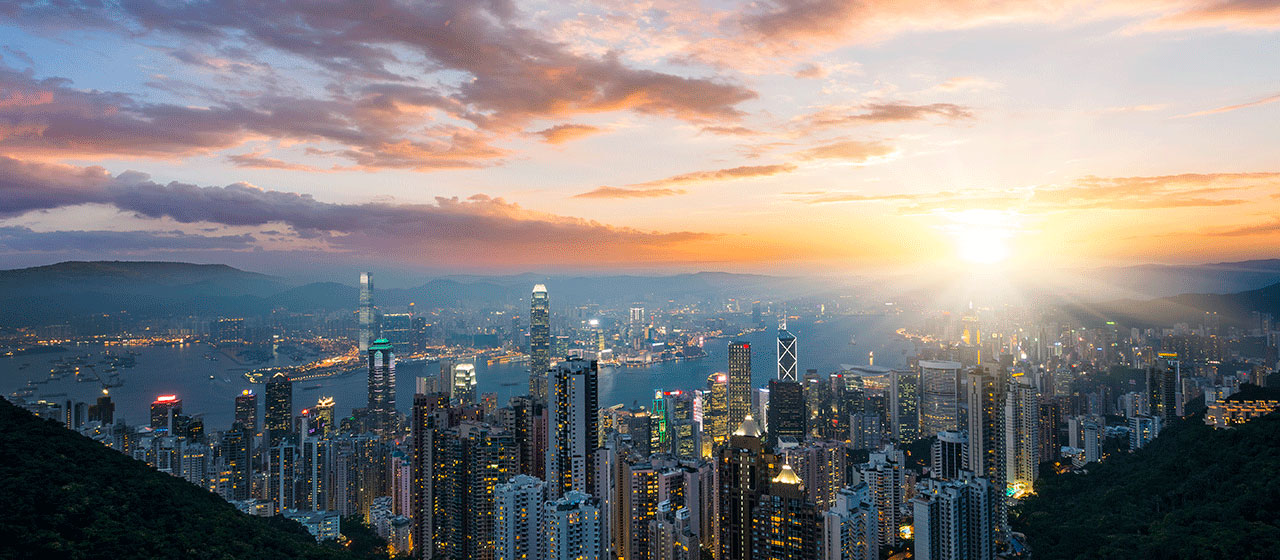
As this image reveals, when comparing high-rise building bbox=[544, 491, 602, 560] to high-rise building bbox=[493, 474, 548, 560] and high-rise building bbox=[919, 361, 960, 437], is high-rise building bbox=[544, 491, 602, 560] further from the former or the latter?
high-rise building bbox=[919, 361, 960, 437]

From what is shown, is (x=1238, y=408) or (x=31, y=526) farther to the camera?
(x=1238, y=408)

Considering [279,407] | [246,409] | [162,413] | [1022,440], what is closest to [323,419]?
[279,407]

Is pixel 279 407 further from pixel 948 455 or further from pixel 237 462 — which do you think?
pixel 948 455

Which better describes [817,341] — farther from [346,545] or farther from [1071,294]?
[346,545]

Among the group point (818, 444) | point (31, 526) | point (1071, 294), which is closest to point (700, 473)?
point (818, 444)

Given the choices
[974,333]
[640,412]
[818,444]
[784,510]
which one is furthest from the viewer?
[974,333]

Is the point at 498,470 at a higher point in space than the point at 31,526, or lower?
lower
